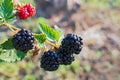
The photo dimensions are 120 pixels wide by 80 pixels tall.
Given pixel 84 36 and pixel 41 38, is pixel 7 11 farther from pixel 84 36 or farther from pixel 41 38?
pixel 84 36

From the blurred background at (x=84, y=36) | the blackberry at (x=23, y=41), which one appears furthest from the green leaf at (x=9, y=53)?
the blurred background at (x=84, y=36)

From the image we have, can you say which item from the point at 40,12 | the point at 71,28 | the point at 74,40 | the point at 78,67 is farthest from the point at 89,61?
the point at 74,40

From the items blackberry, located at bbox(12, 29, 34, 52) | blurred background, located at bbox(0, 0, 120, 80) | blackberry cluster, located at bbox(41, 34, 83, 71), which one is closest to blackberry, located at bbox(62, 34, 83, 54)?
blackberry cluster, located at bbox(41, 34, 83, 71)

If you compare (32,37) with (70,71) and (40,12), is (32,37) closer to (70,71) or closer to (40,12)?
(70,71)

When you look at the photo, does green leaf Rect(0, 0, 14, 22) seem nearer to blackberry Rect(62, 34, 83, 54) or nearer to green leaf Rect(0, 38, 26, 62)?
green leaf Rect(0, 38, 26, 62)

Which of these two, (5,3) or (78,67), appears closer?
(5,3)
